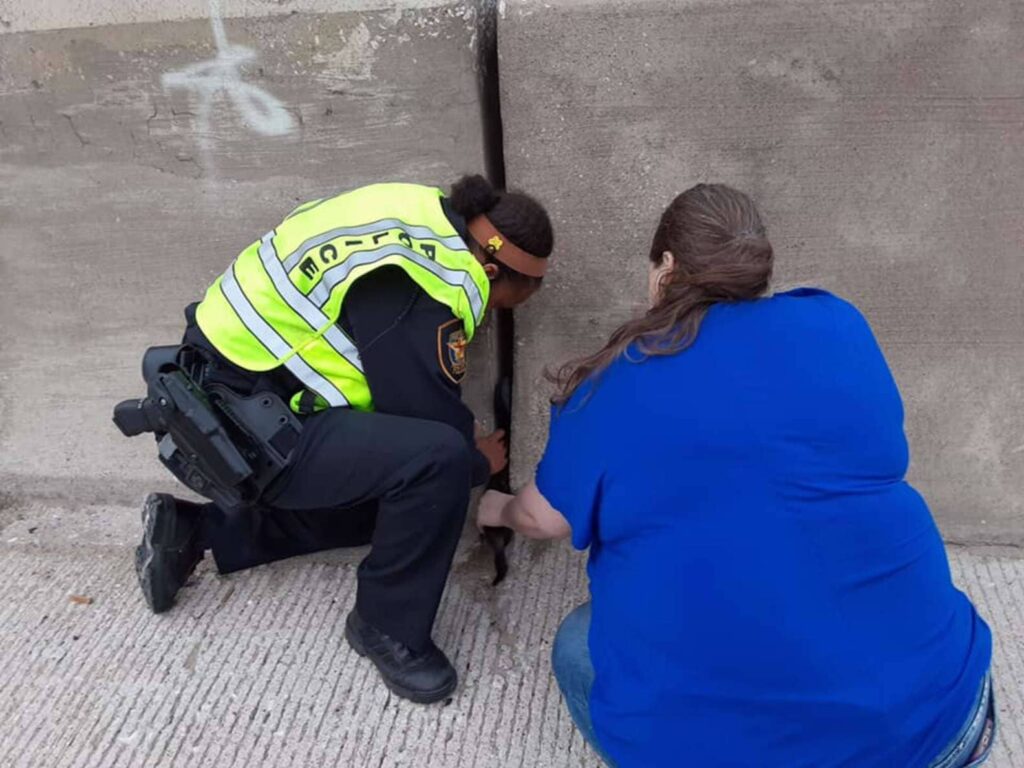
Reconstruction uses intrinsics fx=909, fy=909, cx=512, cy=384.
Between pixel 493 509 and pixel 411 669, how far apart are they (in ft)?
1.36

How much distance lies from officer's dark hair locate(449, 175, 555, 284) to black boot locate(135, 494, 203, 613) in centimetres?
109

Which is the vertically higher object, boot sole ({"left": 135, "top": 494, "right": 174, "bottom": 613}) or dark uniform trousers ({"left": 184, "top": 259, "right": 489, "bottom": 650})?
dark uniform trousers ({"left": 184, "top": 259, "right": 489, "bottom": 650})

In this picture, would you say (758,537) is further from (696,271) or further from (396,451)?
(396,451)

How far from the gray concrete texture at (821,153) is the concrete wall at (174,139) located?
0.75ft

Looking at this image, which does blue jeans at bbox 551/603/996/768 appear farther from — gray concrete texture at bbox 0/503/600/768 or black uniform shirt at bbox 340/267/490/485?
black uniform shirt at bbox 340/267/490/485

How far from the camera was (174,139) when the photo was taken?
2.37 m

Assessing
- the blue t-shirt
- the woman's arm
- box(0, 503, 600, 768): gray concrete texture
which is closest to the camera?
the blue t-shirt

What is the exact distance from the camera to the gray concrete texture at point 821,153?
208 centimetres

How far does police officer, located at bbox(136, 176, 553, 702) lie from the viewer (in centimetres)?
191

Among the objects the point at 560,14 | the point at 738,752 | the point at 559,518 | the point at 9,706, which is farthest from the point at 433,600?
the point at 560,14

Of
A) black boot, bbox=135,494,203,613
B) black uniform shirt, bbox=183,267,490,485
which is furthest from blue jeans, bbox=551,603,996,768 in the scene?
black boot, bbox=135,494,203,613

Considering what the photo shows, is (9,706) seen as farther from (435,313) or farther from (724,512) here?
(724,512)

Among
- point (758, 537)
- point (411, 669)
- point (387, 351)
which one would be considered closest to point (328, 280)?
point (387, 351)

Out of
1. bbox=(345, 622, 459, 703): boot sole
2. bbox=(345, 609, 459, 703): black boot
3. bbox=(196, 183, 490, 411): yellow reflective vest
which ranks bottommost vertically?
bbox=(345, 622, 459, 703): boot sole
